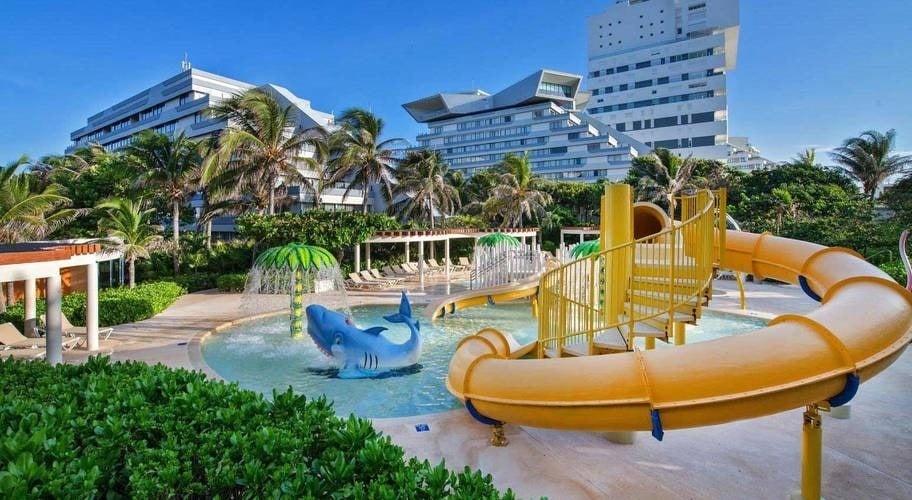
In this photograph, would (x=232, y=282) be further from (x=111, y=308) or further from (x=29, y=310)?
(x=29, y=310)

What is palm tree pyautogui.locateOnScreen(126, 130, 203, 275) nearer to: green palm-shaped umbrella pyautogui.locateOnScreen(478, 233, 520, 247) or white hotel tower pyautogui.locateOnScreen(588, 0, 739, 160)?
green palm-shaped umbrella pyautogui.locateOnScreen(478, 233, 520, 247)

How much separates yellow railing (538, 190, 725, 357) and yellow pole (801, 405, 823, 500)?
148 cm

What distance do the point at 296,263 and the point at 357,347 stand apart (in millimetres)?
3014

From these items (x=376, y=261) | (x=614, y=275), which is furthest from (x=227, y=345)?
(x=376, y=261)

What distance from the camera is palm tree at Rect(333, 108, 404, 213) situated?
27844 mm

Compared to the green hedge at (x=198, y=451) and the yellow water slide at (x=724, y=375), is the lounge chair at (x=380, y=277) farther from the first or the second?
Result: the green hedge at (x=198, y=451)

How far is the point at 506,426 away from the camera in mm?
5891

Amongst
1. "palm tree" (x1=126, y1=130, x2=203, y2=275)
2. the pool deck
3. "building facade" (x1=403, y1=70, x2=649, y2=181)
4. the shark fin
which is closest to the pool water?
the shark fin

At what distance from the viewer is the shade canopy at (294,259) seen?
11.0 meters

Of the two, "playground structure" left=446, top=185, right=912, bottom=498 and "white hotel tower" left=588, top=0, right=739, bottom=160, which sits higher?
"white hotel tower" left=588, top=0, right=739, bottom=160

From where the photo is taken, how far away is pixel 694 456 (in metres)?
5.11

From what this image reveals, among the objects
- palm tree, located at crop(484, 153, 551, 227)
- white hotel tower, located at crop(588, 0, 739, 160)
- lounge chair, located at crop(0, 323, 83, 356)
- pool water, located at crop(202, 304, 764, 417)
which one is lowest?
pool water, located at crop(202, 304, 764, 417)

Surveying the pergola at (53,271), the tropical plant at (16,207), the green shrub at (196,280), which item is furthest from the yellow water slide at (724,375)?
the green shrub at (196,280)

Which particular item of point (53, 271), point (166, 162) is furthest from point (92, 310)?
point (166, 162)
